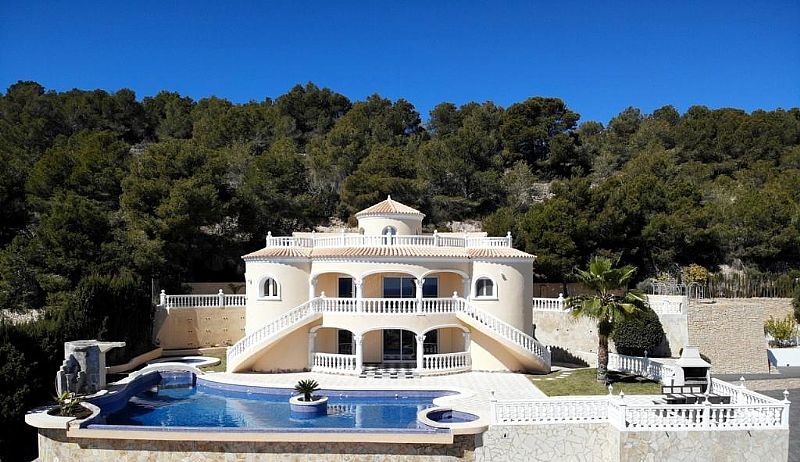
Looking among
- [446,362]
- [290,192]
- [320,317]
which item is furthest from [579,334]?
[290,192]

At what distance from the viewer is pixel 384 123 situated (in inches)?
2746

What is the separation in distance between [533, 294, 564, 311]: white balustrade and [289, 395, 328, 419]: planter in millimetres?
15336

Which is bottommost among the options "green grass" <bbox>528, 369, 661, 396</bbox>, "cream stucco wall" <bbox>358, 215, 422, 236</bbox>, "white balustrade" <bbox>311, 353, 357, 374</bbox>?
"green grass" <bbox>528, 369, 661, 396</bbox>

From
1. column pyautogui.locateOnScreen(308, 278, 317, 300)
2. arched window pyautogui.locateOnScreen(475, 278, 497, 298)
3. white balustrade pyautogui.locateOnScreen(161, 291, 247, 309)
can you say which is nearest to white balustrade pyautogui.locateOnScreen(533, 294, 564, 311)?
arched window pyautogui.locateOnScreen(475, 278, 497, 298)

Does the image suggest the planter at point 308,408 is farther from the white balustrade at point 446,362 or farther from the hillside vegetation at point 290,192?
the hillside vegetation at point 290,192

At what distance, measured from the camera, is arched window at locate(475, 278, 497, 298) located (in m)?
28.3

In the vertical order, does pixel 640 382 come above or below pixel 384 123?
below

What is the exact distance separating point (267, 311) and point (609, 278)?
49.2ft

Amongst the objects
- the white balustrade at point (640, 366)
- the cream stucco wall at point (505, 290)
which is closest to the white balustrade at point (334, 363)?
the cream stucco wall at point (505, 290)

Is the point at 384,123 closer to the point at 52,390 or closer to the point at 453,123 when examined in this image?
the point at 453,123

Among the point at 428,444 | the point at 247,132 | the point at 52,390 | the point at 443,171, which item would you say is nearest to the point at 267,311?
the point at 52,390

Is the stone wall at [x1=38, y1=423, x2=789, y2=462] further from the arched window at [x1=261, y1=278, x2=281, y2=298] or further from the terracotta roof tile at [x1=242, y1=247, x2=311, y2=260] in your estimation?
the terracotta roof tile at [x1=242, y1=247, x2=311, y2=260]

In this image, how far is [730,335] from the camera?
31031 millimetres

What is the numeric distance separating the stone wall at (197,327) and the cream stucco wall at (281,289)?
5889mm
